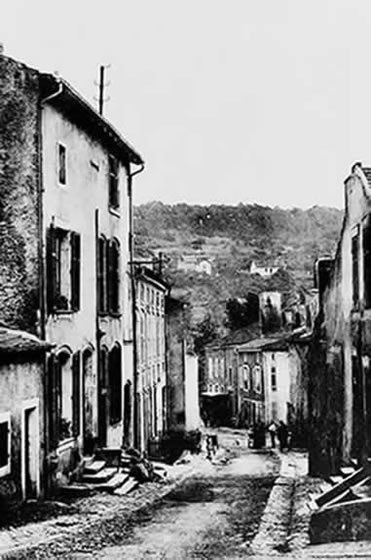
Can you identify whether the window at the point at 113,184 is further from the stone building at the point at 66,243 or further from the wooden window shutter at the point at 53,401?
the wooden window shutter at the point at 53,401

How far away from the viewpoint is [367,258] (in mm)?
11172

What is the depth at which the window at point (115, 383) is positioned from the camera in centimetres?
1480

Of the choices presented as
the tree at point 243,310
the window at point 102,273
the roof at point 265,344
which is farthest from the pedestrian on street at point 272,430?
the tree at point 243,310

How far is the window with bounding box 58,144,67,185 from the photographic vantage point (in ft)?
39.5

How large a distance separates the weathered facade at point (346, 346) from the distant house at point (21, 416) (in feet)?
10.9

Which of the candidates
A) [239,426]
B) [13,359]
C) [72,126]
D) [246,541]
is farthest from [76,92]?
[239,426]

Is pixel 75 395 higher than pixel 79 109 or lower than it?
lower

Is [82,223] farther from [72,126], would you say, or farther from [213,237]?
[213,237]

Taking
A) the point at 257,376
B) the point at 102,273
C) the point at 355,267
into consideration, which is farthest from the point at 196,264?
the point at 257,376

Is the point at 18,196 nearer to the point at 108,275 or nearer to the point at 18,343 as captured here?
the point at 18,343

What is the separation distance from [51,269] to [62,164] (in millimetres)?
1342

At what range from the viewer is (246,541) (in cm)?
902

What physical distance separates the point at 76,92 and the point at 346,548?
205 inches

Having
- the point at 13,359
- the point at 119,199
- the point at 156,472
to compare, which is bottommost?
the point at 156,472
